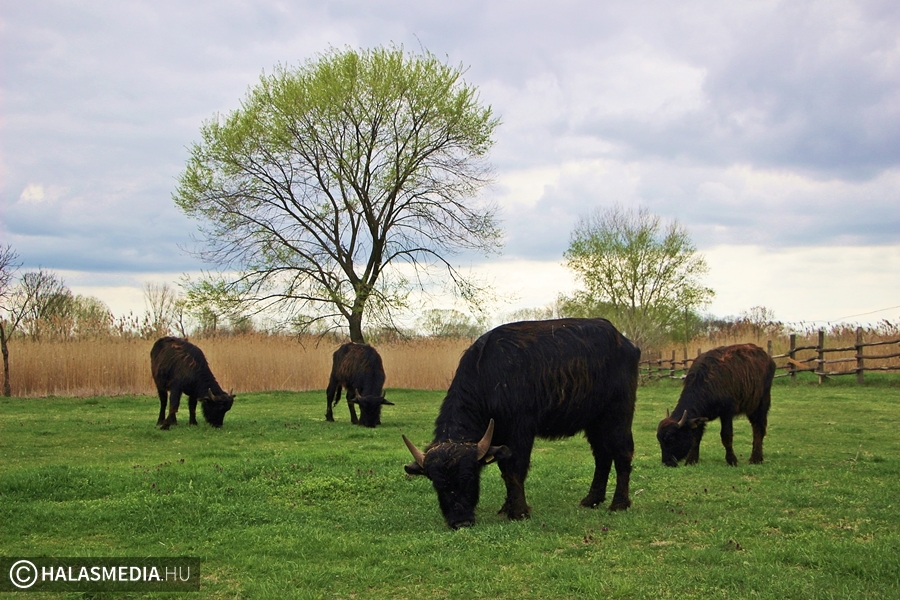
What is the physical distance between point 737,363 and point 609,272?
3451 centimetres

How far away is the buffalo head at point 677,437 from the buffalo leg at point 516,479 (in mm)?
4442

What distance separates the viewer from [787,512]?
7.54 meters

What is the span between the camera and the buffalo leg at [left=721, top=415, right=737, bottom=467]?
1133 centimetres

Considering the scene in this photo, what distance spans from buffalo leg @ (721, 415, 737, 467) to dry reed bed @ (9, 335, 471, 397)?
20.1 metres

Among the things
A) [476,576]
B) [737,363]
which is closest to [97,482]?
[476,576]

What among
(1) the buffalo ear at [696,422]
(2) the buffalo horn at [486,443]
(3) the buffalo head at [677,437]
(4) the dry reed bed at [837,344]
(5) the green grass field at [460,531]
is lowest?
(5) the green grass field at [460,531]

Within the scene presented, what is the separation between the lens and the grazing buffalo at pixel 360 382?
1764 centimetres

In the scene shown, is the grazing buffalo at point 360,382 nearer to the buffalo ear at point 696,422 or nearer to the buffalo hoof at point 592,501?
the buffalo ear at point 696,422

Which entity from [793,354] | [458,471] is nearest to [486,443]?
[458,471]

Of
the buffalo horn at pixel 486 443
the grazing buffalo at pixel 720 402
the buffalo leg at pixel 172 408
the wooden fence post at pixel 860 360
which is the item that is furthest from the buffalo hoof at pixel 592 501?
the wooden fence post at pixel 860 360

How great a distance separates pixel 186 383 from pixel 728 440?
11742mm

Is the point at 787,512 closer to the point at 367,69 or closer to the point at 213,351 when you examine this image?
the point at 213,351

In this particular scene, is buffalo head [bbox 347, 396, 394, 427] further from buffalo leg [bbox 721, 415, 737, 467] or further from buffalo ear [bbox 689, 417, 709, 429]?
buffalo leg [bbox 721, 415, 737, 467]

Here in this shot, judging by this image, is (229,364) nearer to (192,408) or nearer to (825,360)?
(192,408)
